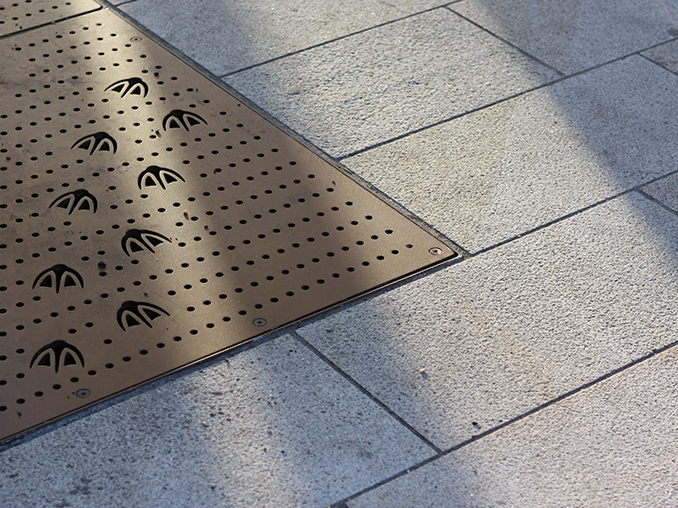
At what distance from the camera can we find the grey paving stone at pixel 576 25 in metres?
3.74

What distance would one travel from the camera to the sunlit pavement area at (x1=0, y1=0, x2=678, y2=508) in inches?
80.7

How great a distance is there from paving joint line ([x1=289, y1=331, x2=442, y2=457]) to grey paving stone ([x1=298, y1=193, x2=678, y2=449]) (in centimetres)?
1

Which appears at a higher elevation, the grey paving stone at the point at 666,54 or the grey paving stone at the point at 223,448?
the grey paving stone at the point at 666,54

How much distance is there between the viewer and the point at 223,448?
2107 mm

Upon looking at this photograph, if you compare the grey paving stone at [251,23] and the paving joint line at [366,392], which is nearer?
the paving joint line at [366,392]

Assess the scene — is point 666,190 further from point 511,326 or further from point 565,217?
point 511,326

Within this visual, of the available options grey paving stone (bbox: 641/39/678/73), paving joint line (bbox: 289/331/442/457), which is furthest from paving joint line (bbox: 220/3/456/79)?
paving joint line (bbox: 289/331/442/457)

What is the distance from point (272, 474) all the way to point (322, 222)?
101 cm

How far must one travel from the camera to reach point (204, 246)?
2.70 meters

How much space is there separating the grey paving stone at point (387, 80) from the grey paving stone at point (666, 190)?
74cm

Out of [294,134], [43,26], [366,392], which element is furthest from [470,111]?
[43,26]

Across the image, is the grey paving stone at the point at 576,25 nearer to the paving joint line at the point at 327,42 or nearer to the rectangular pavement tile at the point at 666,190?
the paving joint line at the point at 327,42

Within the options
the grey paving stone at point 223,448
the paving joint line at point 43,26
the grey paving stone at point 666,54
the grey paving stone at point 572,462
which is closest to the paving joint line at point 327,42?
the paving joint line at point 43,26

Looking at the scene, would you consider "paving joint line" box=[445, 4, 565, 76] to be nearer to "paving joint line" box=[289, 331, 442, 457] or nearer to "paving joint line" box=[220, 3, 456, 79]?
"paving joint line" box=[220, 3, 456, 79]
